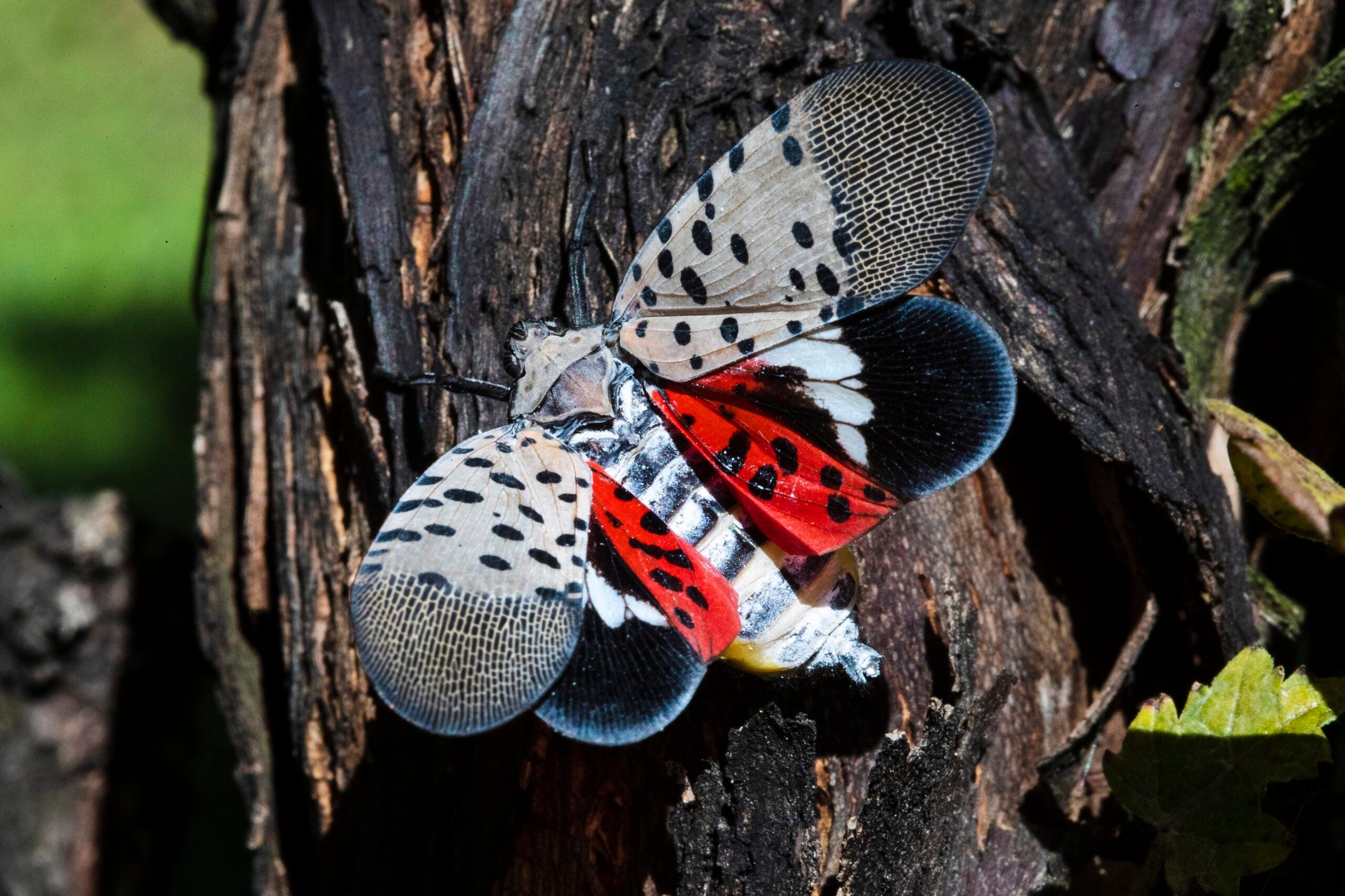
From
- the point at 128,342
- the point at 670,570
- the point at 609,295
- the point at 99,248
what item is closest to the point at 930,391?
the point at 670,570

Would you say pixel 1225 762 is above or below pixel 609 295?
below

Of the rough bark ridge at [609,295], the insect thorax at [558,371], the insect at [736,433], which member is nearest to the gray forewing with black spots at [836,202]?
the insect at [736,433]

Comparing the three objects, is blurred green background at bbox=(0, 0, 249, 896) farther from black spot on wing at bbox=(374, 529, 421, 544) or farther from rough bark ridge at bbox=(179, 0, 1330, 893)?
black spot on wing at bbox=(374, 529, 421, 544)

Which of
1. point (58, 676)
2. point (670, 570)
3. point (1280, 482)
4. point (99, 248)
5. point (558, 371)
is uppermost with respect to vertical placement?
point (1280, 482)

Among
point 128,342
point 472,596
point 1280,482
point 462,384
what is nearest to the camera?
point 1280,482

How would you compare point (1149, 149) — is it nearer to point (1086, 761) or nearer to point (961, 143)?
point (961, 143)

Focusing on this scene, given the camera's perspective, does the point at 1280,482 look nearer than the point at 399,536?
Yes

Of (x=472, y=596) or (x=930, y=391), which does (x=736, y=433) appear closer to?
(x=930, y=391)
